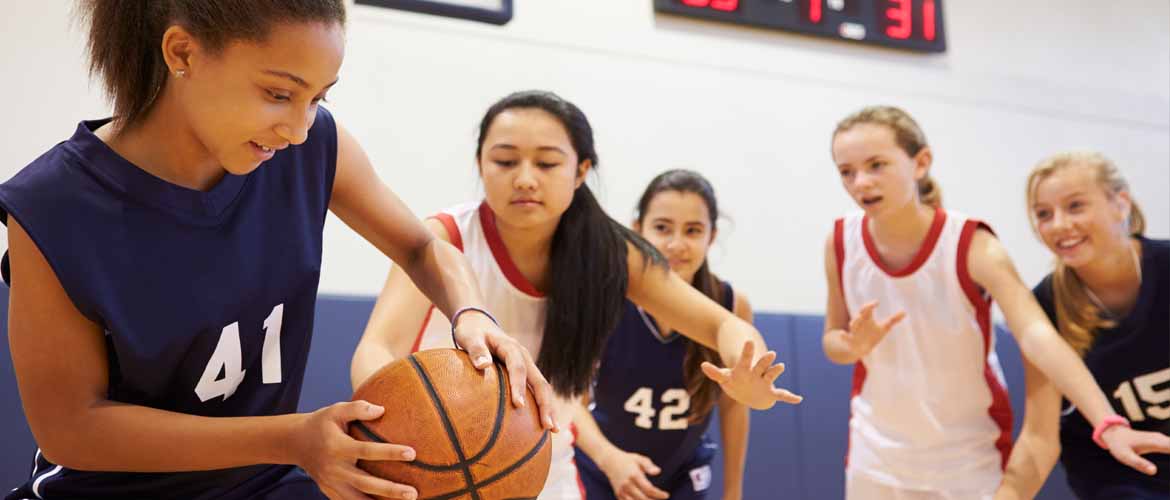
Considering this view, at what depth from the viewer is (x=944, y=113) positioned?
5.26m

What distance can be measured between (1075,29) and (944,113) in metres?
1.13

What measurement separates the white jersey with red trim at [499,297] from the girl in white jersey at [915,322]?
1.02 meters

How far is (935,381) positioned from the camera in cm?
324

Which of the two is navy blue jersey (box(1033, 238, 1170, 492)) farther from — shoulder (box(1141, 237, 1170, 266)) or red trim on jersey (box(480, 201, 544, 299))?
red trim on jersey (box(480, 201, 544, 299))

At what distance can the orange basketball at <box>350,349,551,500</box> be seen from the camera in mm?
1359

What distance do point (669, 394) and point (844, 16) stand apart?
2.53 meters

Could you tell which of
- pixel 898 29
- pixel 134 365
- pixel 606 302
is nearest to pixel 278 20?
pixel 134 365

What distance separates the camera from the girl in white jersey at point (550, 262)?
2332mm

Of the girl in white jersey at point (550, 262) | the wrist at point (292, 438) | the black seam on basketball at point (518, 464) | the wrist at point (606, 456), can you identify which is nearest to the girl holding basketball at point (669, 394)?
the wrist at point (606, 456)

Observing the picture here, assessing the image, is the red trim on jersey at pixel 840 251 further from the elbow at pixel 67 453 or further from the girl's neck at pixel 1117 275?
the elbow at pixel 67 453

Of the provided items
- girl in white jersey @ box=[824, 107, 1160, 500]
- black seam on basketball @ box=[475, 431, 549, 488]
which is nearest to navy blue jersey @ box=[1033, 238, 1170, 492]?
girl in white jersey @ box=[824, 107, 1160, 500]

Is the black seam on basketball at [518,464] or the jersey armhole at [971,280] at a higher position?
the jersey armhole at [971,280]

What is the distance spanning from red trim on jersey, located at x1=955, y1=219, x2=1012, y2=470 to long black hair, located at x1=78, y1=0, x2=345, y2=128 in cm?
240

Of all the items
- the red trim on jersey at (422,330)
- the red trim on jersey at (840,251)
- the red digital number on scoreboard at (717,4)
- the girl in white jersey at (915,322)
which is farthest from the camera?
the red digital number on scoreboard at (717,4)
